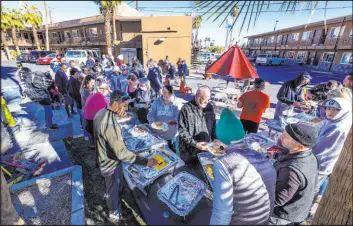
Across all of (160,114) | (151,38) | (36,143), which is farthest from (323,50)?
(36,143)

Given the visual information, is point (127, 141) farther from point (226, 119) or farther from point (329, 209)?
point (329, 209)

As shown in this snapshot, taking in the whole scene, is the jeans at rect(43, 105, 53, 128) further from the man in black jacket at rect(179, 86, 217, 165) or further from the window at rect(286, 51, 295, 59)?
the window at rect(286, 51, 295, 59)

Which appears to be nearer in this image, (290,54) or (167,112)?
(167,112)

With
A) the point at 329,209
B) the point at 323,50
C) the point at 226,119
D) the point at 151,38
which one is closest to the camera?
the point at 329,209

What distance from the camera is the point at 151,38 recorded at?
696 inches

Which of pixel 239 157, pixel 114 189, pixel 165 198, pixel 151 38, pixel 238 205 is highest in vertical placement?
pixel 151 38

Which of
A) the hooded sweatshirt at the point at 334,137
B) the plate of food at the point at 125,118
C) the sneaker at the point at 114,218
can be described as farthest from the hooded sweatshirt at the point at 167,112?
the hooded sweatshirt at the point at 334,137

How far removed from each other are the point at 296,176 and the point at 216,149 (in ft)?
3.87

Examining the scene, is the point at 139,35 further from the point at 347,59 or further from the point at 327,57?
the point at 327,57

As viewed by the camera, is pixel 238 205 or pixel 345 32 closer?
pixel 238 205

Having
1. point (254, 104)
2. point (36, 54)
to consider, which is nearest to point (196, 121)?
point (254, 104)

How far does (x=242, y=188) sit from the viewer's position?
1543 mm

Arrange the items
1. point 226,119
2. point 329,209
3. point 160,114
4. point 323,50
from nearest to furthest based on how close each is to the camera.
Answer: point 329,209 → point 226,119 → point 160,114 → point 323,50

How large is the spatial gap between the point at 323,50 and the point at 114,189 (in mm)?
33971
